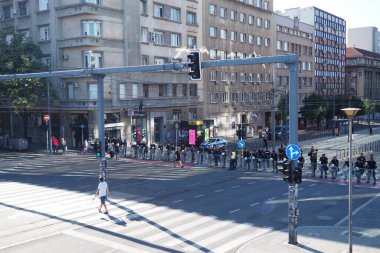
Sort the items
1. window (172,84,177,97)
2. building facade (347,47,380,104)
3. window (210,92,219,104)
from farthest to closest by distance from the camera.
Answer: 1. building facade (347,47,380,104)
2. window (210,92,219,104)
3. window (172,84,177,97)

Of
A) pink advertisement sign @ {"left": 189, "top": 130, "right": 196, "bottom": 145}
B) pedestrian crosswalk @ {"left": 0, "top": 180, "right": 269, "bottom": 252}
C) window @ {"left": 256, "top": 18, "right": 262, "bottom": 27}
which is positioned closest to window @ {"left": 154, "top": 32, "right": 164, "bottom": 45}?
pink advertisement sign @ {"left": 189, "top": 130, "right": 196, "bottom": 145}

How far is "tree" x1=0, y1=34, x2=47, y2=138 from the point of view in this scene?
40.8 metres

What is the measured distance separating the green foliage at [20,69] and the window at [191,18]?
740 inches

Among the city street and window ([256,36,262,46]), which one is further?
window ([256,36,262,46])

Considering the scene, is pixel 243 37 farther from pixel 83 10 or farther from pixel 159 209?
pixel 159 209

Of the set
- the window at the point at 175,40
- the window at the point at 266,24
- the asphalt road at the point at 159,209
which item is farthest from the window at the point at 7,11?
the window at the point at 266,24

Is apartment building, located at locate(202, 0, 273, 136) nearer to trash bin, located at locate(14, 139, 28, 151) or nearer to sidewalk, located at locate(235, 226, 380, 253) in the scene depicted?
trash bin, located at locate(14, 139, 28, 151)

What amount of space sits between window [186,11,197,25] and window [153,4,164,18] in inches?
180

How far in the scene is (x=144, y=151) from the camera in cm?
3788

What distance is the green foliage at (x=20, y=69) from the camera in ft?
134

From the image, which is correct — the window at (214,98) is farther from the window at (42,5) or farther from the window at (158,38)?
the window at (42,5)

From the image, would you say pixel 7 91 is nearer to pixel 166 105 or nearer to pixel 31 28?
pixel 31 28

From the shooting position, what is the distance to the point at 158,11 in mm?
50438

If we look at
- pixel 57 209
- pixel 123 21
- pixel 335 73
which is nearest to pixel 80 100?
pixel 123 21
